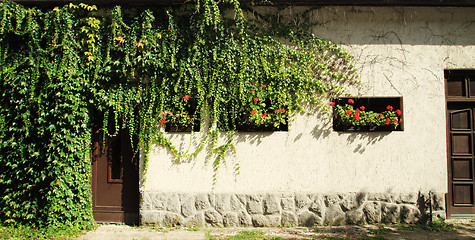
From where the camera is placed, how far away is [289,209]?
216 inches

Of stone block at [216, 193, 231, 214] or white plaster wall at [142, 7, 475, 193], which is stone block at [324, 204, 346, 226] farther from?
stone block at [216, 193, 231, 214]

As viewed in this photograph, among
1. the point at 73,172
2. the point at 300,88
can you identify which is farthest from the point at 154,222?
the point at 300,88

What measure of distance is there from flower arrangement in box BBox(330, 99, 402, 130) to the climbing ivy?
38 centimetres

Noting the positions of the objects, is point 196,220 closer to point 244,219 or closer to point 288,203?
point 244,219

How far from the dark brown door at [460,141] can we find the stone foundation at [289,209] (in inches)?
21.4

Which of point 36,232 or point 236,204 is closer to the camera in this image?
point 36,232

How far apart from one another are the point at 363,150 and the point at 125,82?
4.37m

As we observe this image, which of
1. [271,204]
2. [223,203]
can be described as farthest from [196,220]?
[271,204]

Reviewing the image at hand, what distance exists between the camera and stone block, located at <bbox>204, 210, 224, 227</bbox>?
18.0 ft

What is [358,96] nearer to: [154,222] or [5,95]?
[154,222]

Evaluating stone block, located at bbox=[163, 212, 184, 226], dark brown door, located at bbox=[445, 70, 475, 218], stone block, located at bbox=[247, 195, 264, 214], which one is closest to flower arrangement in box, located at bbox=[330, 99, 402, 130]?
dark brown door, located at bbox=[445, 70, 475, 218]

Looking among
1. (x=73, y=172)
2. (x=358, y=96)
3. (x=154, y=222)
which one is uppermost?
(x=358, y=96)

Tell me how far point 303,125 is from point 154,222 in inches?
123

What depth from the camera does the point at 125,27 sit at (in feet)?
17.8
